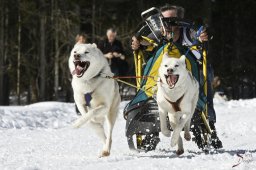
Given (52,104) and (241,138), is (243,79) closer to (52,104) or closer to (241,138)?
(52,104)

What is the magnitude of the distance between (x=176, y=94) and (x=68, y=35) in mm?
13466

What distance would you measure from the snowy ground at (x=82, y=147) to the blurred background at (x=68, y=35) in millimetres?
6874

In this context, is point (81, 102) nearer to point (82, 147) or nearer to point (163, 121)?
point (163, 121)

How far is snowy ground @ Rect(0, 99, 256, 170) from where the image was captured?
4.68m

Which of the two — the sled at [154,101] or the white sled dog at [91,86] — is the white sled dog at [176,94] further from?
the white sled dog at [91,86]

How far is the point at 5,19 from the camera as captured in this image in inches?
758


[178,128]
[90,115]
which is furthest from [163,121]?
[90,115]

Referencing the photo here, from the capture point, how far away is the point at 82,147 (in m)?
6.65

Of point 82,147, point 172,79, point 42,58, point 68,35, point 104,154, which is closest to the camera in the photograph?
point 172,79

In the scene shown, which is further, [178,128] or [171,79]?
Answer: [178,128]

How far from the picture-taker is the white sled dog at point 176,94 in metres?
4.89

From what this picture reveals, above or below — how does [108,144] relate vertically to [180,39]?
below

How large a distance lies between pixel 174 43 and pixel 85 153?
1.50 meters

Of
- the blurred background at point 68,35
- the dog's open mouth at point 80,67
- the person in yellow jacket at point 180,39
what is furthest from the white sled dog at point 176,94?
the blurred background at point 68,35
